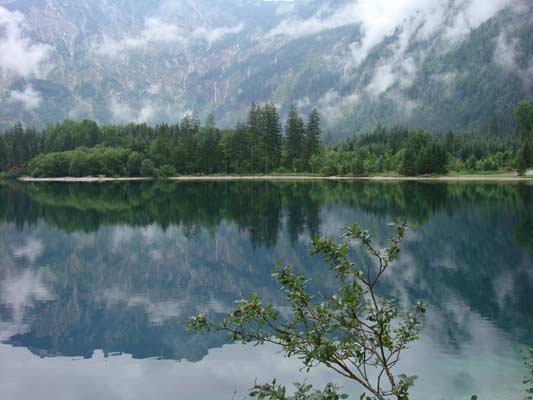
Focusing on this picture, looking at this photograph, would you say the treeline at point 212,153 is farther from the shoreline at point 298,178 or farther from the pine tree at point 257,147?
the shoreline at point 298,178

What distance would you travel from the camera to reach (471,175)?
121m

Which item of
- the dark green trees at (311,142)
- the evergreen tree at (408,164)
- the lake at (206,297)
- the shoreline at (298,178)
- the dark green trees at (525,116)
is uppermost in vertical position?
the dark green trees at (525,116)

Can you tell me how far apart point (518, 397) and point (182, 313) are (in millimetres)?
12356

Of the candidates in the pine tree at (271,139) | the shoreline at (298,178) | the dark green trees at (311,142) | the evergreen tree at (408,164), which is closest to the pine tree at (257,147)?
the pine tree at (271,139)

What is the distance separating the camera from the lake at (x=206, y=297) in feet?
46.8

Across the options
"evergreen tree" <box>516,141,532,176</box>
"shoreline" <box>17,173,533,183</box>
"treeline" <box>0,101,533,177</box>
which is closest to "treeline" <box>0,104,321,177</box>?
"treeline" <box>0,101,533,177</box>

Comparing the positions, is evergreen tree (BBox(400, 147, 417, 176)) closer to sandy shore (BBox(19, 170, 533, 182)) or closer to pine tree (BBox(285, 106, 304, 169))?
sandy shore (BBox(19, 170, 533, 182))

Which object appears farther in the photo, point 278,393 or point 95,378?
point 95,378

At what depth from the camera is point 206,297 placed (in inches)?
887

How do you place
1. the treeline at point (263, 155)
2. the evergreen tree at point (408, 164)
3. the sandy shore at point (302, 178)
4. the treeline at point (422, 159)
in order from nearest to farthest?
the sandy shore at point (302, 178) < the treeline at point (422, 159) < the evergreen tree at point (408, 164) < the treeline at point (263, 155)

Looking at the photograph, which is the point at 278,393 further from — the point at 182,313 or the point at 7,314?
the point at 7,314

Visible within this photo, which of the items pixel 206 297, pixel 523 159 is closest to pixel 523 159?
pixel 523 159

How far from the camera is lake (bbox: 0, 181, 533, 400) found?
14.3 metres

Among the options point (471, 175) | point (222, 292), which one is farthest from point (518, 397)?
point (471, 175)
